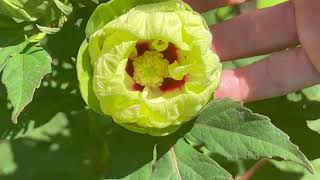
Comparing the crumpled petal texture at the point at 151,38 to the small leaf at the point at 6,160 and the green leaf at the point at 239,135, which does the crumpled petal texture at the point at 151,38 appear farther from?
the small leaf at the point at 6,160

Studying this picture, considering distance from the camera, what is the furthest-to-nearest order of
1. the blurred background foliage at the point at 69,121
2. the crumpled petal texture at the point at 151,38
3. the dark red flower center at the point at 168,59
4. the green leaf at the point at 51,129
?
the green leaf at the point at 51,129 < the blurred background foliage at the point at 69,121 < the dark red flower center at the point at 168,59 < the crumpled petal texture at the point at 151,38

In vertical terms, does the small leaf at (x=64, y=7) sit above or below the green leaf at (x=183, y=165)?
above

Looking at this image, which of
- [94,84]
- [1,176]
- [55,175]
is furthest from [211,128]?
[1,176]

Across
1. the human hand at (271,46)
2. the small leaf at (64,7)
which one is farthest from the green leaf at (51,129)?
the small leaf at (64,7)

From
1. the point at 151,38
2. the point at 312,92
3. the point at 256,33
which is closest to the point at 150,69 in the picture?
the point at 151,38

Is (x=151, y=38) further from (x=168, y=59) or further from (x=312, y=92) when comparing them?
(x=312, y=92)

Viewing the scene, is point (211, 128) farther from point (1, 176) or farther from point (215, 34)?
point (1, 176)
